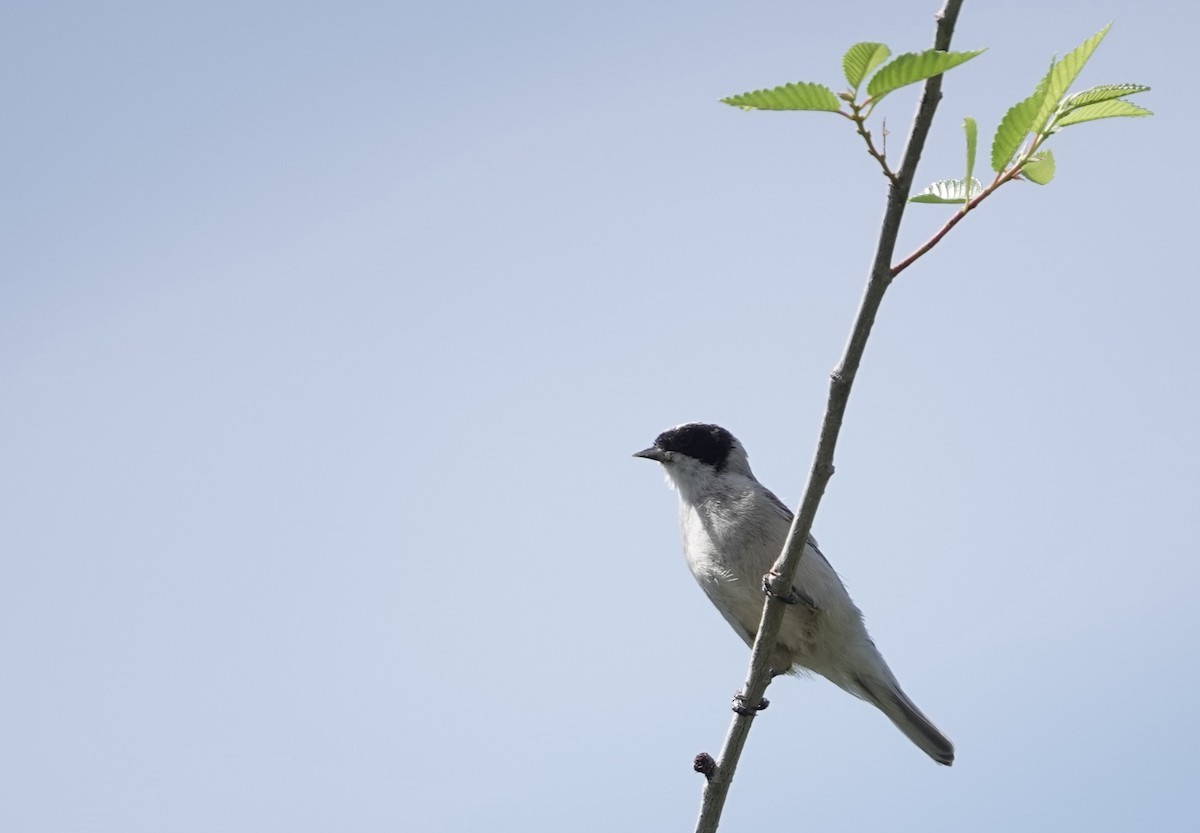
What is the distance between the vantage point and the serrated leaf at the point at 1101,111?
3076 millimetres

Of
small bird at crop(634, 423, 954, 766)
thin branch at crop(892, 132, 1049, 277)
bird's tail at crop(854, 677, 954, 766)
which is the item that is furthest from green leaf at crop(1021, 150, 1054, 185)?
bird's tail at crop(854, 677, 954, 766)

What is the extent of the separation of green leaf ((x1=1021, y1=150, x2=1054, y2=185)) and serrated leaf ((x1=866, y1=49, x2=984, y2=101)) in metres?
0.51

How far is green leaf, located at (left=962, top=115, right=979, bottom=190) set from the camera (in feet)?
10.6

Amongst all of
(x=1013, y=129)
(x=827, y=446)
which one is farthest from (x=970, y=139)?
(x=827, y=446)

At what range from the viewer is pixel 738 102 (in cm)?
291

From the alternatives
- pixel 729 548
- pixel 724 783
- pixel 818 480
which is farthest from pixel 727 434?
pixel 818 480

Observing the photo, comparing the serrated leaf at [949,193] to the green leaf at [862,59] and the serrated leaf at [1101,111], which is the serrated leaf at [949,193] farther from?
the green leaf at [862,59]

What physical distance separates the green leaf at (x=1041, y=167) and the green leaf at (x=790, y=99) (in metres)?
0.58

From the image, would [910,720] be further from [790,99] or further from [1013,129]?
[790,99]

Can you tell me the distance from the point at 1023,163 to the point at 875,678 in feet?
15.8

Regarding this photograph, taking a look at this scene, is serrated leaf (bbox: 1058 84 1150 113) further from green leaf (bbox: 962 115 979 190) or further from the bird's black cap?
the bird's black cap

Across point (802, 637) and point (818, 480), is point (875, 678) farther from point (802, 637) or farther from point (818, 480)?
point (818, 480)


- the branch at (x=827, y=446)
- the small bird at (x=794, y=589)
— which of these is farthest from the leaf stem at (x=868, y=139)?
the small bird at (x=794, y=589)

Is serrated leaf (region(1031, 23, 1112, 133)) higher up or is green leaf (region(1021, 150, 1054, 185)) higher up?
serrated leaf (region(1031, 23, 1112, 133))
